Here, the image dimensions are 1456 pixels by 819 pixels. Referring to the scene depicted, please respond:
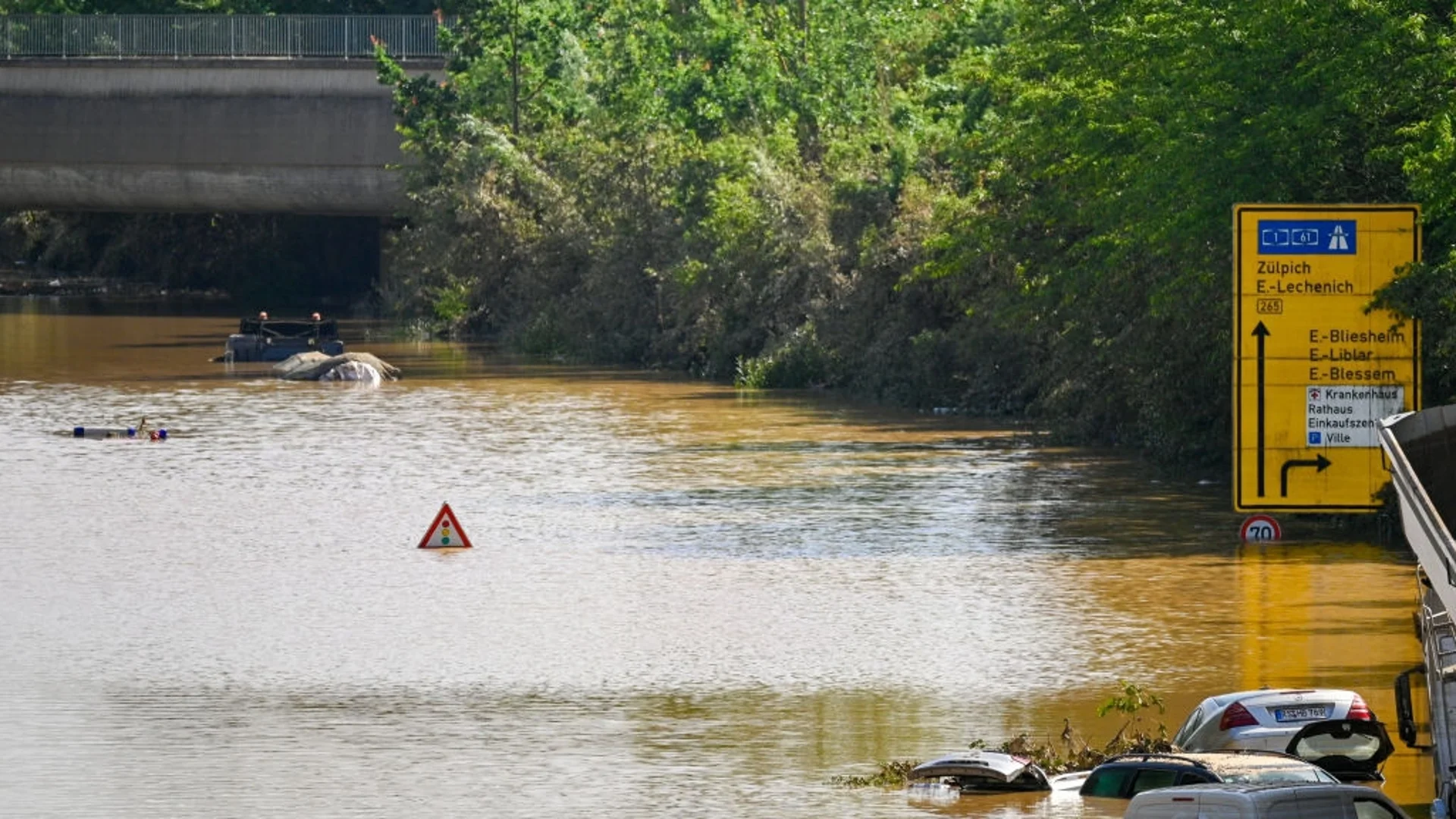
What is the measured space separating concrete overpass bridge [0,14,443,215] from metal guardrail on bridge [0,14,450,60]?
5 centimetres

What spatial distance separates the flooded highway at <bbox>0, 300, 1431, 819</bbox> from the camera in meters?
18.0

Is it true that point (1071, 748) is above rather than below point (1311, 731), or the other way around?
below

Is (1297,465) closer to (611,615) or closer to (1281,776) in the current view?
(611,615)

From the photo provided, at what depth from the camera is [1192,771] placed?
48.5 feet

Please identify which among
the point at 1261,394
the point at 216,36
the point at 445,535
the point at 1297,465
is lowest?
the point at 445,535

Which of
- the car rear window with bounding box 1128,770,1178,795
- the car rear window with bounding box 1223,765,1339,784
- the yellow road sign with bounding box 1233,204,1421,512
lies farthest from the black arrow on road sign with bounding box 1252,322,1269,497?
the car rear window with bounding box 1223,765,1339,784

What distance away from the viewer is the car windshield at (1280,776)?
1423 cm

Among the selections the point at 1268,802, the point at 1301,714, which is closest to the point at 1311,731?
the point at 1301,714

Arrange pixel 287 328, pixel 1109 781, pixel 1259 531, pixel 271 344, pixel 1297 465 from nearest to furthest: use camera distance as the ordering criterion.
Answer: pixel 1109 781 → pixel 1297 465 → pixel 1259 531 → pixel 271 344 → pixel 287 328

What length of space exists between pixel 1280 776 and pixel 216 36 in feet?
231

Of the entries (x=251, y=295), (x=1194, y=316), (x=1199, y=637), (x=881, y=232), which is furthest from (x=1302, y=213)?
(x=251, y=295)

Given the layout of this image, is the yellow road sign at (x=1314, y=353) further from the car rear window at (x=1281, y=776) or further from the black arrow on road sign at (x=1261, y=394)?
the car rear window at (x=1281, y=776)

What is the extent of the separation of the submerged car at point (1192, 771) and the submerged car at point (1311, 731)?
38cm

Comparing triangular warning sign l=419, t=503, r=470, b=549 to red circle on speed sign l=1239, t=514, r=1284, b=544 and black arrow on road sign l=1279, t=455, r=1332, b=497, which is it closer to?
red circle on speed sign l=1239, t=514, r=1284, b=544
